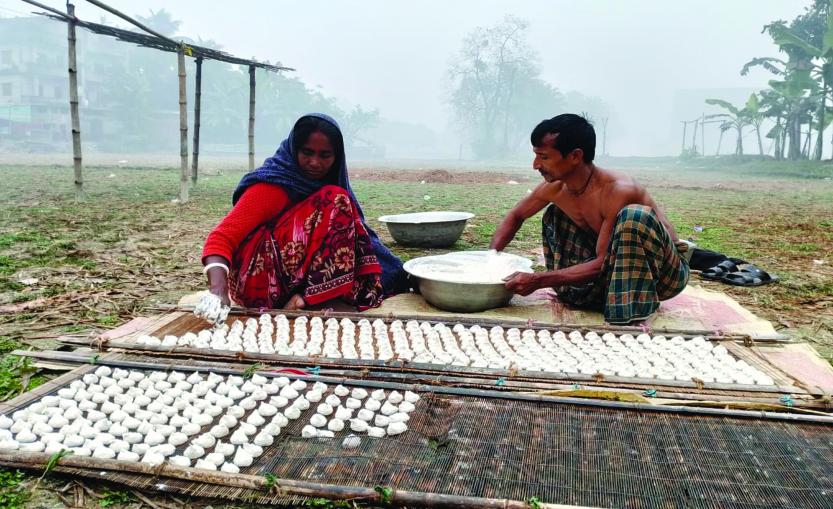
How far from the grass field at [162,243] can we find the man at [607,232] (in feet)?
2.60

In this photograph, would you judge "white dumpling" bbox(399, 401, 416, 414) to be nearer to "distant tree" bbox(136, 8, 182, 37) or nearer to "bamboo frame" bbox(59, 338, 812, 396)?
"bamboo frame" bbox(59, 338, 812, 396)

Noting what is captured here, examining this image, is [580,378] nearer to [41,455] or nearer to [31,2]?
[41,455]

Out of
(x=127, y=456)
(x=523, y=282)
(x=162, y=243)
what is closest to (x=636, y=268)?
(x=523, y=282)

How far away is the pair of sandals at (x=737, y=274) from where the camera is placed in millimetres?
3699

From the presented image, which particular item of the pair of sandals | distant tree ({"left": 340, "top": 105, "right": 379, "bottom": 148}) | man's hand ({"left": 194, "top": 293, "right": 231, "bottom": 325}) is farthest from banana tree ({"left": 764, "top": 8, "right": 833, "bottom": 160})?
distant tree ({"left": 340, "top": 105, "right": 379, "bottom": 148})

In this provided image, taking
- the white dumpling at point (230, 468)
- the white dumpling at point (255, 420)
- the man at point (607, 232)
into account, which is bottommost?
the white dumpling at point (230, 468)

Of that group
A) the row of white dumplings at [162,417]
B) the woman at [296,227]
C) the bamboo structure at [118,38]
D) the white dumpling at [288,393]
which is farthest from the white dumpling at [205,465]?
the bamboo structure at [118,38]

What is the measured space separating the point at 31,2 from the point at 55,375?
5449 mm

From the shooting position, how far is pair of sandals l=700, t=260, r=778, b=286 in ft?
12.1

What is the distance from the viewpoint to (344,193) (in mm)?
2730

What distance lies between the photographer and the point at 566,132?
2.60 meters

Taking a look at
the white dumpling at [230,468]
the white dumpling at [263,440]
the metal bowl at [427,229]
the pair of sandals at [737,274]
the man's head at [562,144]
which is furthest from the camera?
the metal bowl at [427,229]

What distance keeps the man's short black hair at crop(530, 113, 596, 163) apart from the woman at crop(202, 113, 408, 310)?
90 centimetres

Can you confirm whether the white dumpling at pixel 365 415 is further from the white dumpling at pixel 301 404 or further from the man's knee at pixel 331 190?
the man's knee at pixel 331 190
